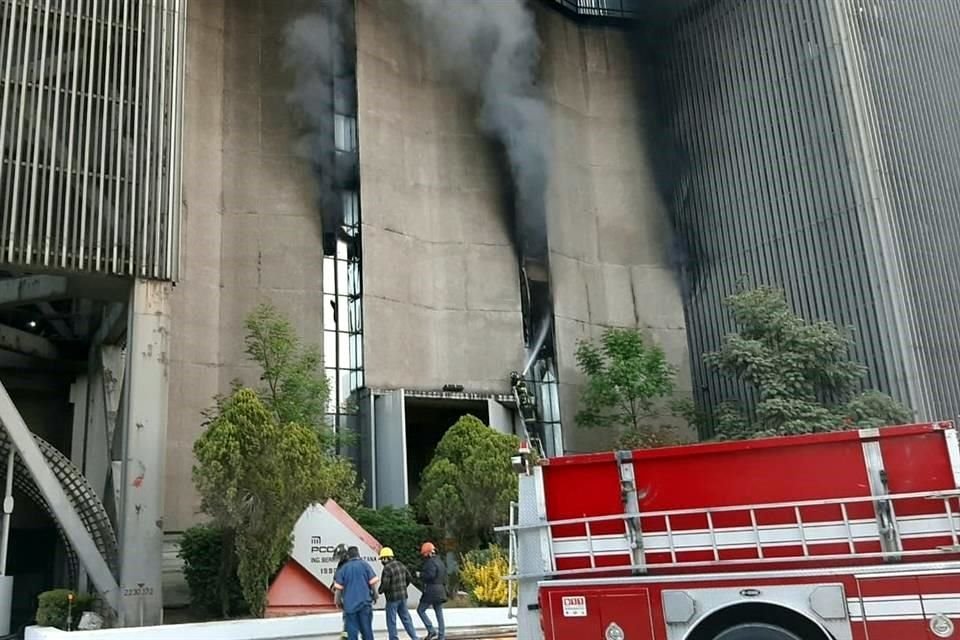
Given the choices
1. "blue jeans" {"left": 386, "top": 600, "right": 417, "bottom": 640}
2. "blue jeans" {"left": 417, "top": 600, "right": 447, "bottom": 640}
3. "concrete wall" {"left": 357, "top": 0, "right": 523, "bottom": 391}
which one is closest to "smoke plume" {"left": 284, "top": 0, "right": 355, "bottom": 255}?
"concrete wall" {"left": 357, "top": 0, "right": 523, "bottom": 391}

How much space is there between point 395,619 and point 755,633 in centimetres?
570

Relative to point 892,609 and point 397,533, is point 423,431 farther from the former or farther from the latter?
point 892,609

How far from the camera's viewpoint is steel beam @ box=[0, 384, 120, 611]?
1593cm

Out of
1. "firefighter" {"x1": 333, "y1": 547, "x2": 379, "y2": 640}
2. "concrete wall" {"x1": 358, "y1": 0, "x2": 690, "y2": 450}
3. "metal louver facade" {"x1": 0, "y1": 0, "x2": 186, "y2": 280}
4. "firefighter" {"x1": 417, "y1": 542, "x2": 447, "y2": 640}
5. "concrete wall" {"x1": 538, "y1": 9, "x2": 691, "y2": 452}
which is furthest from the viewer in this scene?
"concrete wall" {"x1": 538, "y1": 9, "x2": 691, "y2": 452}

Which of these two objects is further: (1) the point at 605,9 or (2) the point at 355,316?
(1) the point at 605,9

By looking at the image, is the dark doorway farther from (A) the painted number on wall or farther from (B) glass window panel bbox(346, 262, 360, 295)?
(A) the painted number on wall

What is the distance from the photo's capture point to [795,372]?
2584 centimetres

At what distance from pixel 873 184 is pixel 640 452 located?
2484cm

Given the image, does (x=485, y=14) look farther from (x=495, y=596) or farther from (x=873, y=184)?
(x=495, y=596)

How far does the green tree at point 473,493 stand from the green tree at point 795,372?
8.82 metres

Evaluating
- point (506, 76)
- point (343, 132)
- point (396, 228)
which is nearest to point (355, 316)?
point (396, 228)

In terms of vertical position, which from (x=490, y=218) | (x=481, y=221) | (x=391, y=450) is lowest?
(x=391, y=450)

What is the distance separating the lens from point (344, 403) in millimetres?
29094

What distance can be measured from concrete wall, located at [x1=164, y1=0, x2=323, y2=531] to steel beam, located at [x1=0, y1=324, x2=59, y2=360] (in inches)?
145
